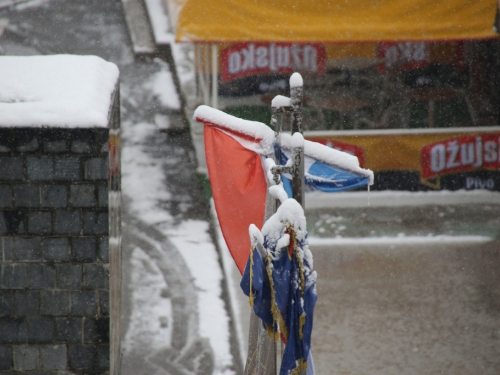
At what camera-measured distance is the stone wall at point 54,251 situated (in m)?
6.28

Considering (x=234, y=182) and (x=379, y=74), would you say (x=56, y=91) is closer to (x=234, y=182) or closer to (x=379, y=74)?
(x=234, y=182)

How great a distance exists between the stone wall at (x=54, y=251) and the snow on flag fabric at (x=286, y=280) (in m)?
1.45

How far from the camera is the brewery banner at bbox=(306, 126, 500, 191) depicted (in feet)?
44.4

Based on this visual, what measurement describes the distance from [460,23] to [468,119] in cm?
319

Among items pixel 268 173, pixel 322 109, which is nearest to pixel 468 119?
pixel 322 109

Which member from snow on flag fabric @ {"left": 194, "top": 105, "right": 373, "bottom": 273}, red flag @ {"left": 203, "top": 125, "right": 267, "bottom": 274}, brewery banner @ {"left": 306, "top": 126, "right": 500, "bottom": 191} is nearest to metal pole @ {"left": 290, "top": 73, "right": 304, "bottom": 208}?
snow on flag fabric @ {"left": 194, "top": 105, "right": 373, "bottom": 273}

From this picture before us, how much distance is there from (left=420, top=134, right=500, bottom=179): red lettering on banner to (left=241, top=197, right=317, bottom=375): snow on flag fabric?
839cm

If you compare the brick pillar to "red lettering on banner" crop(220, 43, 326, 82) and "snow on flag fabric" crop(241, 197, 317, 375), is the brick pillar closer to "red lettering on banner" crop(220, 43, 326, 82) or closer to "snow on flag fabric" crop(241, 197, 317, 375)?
"snow on flag fabric" crop(241, 197, 317, 375)

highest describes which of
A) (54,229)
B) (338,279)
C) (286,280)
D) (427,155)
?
(427,155)

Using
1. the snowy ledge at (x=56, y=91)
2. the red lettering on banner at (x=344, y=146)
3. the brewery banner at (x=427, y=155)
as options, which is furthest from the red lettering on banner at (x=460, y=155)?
the snowy ledge at (x=56, y=91)

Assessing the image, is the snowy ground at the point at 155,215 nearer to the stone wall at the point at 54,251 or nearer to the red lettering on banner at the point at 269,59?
the red lettering on banner at the point at 269,59

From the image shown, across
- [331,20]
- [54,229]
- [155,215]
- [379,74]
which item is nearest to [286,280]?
[54,229]

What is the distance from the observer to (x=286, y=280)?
18.4 feet

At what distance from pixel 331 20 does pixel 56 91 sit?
23.4ft
